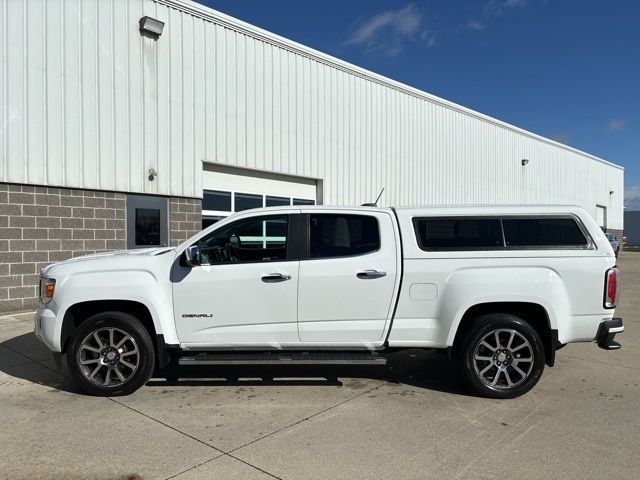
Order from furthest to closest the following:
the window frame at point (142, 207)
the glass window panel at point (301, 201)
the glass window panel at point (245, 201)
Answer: the glass window panel at point (301, 201), the glass window panel at point (245, 201), the window frame at point (142, 207)

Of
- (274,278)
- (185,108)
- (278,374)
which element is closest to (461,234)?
(274,278)

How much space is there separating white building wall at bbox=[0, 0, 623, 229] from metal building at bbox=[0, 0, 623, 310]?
0.03m

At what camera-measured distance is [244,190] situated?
41.5ft

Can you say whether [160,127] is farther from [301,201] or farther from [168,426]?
[168,426]

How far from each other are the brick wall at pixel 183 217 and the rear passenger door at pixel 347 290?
7.08 metres

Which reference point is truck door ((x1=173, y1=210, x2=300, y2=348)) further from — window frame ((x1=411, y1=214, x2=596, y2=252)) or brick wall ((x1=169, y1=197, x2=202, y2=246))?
brick wall ((x1=169, y1=197, x2=202, y2=246))

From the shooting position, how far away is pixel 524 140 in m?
24.6

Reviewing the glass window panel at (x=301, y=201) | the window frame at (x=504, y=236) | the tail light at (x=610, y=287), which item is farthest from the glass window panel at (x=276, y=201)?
the tail light at (x=610, y=287)

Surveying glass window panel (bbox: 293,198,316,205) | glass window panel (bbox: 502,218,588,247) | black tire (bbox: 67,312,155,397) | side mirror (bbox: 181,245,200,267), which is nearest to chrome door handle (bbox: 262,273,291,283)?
side mirror (bbox: 181,245,200,267)

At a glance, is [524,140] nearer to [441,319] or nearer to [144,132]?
[144,132]

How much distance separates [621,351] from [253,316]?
517 centimetres

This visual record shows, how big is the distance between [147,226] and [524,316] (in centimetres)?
851

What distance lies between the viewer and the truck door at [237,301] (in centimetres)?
454

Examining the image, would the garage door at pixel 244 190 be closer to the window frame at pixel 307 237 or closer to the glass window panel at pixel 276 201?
the glass window panel at pixel 276 201
